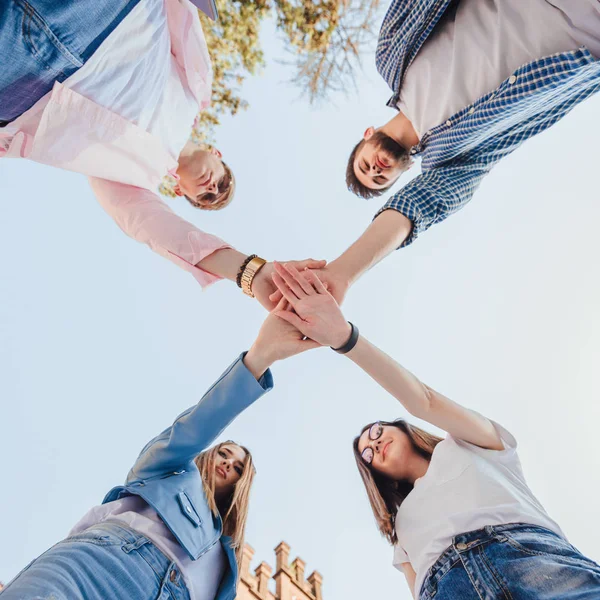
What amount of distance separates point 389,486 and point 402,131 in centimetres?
269

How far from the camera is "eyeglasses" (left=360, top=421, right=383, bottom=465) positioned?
11.4 ft

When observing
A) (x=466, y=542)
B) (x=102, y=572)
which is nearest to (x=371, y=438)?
(x=466, y=542)

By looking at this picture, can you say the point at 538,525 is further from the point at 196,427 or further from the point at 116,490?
the point at 116,490

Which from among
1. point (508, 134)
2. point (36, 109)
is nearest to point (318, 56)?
point (508, 134)

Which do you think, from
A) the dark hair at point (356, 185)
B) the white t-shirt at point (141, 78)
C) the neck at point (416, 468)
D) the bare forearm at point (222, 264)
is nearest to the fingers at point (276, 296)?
the bare forearm at point (222, 264)

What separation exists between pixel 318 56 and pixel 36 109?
11.3 ft

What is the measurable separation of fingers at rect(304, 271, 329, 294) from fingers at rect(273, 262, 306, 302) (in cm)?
8

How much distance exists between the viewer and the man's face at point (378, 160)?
3.28 meters

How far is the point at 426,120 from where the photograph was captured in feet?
8.63

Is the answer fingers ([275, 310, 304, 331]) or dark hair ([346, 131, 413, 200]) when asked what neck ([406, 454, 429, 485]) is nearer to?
fingers ([275, 310, 304, 331])

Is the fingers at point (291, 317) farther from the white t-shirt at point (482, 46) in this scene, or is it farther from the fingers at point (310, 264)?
the white t-shirt at point (482, 46)

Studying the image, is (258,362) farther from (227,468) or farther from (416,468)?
(416,468)

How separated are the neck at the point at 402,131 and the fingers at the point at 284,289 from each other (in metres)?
1.49

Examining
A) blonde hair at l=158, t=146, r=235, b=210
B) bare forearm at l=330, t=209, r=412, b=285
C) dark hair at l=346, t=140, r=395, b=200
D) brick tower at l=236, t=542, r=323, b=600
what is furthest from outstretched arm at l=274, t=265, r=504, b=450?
brick tower at l=236, t=542, r=323, b=600
